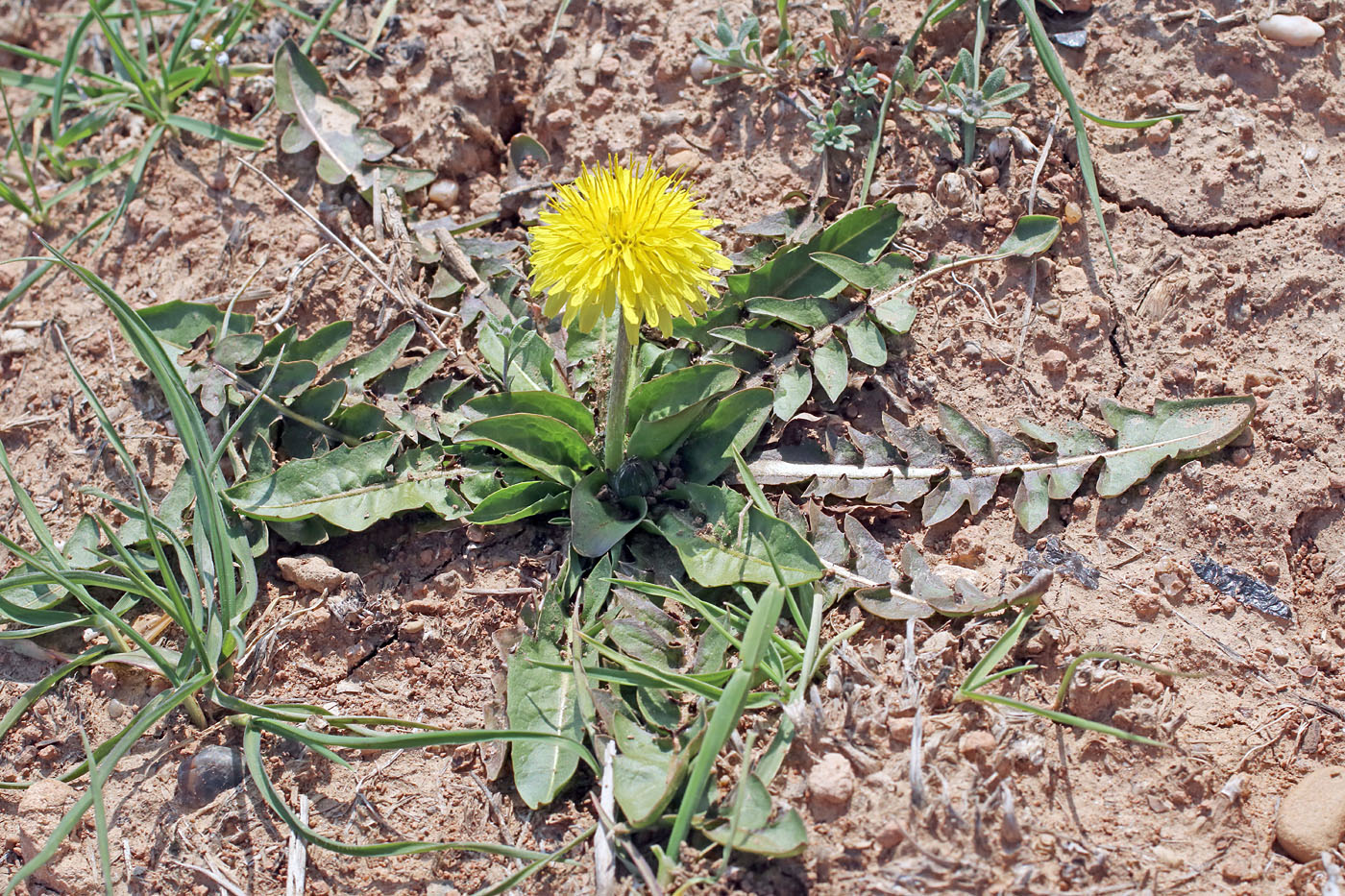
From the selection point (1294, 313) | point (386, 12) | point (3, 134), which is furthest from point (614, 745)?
point (3, 134)

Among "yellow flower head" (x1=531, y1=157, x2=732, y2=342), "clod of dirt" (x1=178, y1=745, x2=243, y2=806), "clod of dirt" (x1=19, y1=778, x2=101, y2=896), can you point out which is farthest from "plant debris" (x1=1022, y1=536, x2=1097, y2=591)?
"clod of dirt" (x1=19, y1=778, x2=101, y2=896)

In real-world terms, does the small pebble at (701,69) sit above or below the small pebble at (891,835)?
above

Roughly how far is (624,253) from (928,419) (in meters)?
1.17

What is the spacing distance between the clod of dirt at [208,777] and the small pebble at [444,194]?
2012mm

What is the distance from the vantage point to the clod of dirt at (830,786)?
2.09 m

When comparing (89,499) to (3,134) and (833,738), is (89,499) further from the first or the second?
(833,738)

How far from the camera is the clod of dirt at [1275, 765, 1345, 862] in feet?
6.79

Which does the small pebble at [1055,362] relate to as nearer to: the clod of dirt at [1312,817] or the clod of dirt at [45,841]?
the clod of dirt at [1312,817]

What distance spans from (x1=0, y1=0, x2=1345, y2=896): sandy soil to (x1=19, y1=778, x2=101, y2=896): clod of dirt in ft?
0.04

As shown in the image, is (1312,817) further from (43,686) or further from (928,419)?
(43,686)

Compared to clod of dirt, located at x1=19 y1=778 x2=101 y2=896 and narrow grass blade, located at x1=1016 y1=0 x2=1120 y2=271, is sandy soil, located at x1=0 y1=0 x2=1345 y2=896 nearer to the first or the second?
clod of dirt, located at x1=19 y1=778 x2=101 y2=896

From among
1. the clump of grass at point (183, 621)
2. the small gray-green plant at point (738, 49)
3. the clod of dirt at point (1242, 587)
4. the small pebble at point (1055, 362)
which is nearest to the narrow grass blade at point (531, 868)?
the clump of grass at point (183, 621)

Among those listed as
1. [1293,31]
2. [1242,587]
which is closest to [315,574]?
[1242,587]

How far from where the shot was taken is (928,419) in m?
2.88
